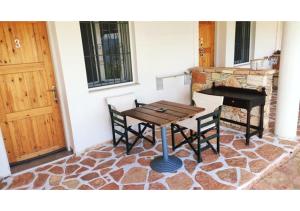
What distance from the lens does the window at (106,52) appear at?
4.13 m

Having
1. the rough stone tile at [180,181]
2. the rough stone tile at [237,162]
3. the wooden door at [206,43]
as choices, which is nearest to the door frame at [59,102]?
the rough stone tile at [180,181]

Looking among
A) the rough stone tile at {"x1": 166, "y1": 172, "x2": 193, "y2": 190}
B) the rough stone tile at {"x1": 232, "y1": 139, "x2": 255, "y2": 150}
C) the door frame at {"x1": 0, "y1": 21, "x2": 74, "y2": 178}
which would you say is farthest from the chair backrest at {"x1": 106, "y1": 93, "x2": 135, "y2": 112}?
the rough stone tile at {"x1": 232, "y1": 139, "x2": 255, "y2": 150}

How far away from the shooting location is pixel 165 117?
10.9 feet

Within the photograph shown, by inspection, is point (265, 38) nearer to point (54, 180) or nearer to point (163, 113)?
point (163, 113)

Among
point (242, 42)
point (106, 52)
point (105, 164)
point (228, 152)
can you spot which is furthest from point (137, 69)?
point (242, 42)

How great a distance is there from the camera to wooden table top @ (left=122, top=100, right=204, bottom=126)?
127 inches

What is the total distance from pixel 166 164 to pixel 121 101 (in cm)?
149

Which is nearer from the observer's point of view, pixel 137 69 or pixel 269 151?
pixel 269 151

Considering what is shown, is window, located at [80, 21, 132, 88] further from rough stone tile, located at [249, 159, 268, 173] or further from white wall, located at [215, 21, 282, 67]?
white wall, located at [215, 21, 282, 67]

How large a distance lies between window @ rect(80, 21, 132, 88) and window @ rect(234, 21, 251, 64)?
399cm

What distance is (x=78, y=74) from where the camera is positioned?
153 inches

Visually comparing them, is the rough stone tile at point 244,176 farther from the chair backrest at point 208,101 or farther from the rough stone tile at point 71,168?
the rough stone tile at point 71,168
